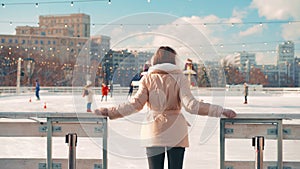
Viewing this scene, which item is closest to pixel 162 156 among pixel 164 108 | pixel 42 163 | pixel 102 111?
pixel 164 108

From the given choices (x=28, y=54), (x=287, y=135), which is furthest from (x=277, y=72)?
(x=287, y=135)

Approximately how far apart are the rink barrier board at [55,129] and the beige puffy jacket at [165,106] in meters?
0.43

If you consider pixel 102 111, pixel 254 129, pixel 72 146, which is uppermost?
pixel 102 111

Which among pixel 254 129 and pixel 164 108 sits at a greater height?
pixel 164 108

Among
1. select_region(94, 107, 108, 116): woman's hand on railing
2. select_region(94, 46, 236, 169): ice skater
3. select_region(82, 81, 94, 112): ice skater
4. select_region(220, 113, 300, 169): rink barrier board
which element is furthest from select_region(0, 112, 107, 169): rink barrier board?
select_region(220, 113, 300, 169): rink barrier board

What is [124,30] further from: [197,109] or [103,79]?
[197,109]

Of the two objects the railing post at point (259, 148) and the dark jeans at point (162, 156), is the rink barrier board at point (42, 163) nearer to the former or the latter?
the dark jeans at point (162, 156)

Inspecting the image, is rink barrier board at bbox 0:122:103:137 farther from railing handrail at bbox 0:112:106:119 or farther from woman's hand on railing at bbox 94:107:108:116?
woman's hand on railing at bbox 94:107:108:116

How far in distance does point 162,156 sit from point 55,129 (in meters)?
0.86

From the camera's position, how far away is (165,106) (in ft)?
6.88

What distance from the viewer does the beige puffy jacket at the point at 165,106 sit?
2.07 metres

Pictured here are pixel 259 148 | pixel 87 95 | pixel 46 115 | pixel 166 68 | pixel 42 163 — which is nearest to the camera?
pixel 166 68

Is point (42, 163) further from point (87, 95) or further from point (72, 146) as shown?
point (87, 95)

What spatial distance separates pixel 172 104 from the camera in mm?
2098
